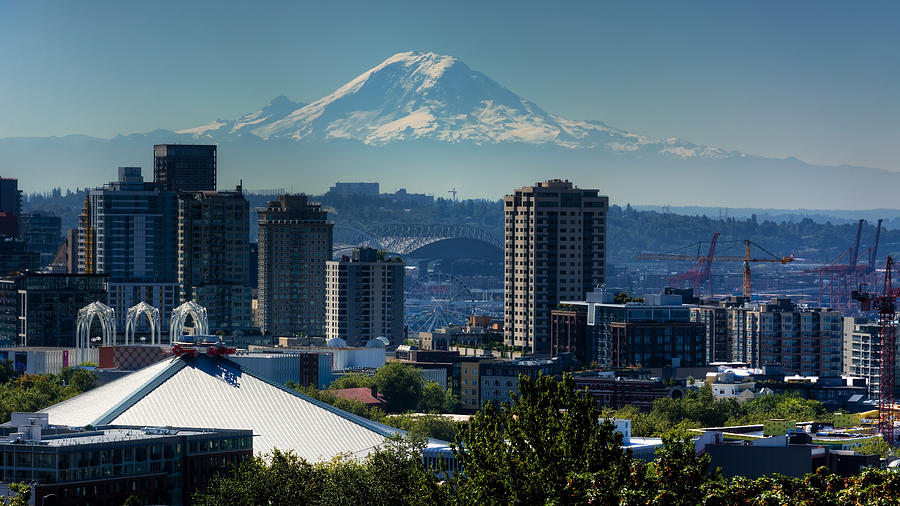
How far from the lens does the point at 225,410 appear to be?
484ft

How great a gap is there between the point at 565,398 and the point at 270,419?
63.7 metres


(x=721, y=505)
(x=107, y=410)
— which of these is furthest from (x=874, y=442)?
(x=721, y=505)

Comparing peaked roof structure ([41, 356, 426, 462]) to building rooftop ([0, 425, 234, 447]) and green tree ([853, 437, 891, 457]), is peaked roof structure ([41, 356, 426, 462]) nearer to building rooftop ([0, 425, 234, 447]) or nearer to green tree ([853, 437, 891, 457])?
building rooftop ([0, 425, 234, 447])

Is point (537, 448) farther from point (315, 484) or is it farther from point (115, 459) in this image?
point (115, 459)

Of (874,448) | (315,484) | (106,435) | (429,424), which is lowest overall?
(429,424)

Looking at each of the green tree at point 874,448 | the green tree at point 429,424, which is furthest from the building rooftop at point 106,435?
the green tree at point 874,448

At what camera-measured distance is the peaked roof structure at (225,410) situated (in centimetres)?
14138

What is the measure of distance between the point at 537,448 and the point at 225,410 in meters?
67.3

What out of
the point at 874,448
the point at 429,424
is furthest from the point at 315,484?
the point at 429,424

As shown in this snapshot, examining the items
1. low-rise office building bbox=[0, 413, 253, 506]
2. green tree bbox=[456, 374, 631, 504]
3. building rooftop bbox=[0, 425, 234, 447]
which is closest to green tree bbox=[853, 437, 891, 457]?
low-rise office building bbox=[0, 413, 253, 506]

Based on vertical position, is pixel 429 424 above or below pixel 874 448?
below

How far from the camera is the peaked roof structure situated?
5566 inches

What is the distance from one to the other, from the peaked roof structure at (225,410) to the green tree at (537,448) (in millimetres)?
50467

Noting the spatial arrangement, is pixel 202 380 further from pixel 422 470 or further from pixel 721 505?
pixel 721 505
